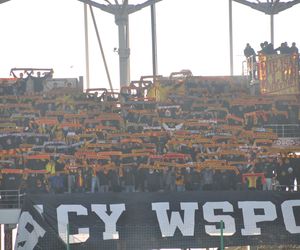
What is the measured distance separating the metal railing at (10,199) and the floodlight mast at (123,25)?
460 inches

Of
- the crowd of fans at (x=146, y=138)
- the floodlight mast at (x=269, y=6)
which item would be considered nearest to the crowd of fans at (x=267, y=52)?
the crowd of fans at (x=146, y=138)

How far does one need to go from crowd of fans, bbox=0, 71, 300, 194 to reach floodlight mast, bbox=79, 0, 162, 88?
5.23 m

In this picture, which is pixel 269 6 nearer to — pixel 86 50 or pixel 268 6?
pixel 268 6

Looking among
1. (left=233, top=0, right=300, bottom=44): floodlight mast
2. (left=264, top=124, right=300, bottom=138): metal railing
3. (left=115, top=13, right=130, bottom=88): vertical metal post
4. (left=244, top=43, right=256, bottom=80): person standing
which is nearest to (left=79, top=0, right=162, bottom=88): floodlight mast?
(left=115, top=13, right=130, bottom=88): vertical metal post

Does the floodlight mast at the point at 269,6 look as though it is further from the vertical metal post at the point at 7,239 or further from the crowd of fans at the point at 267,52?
the vertical metal post at the point at 7,239

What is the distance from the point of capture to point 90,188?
71.8ft

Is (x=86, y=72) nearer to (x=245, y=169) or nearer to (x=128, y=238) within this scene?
(x=245, y=169)

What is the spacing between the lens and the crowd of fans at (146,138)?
71.8 feet

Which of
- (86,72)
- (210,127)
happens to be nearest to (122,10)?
(86,72)

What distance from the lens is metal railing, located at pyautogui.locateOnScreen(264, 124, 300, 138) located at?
83.1ft

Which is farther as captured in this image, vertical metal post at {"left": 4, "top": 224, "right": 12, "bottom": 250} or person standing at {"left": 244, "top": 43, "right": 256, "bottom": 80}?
person standing at {"left": 244, "top": 43, "right": 256, "bottom": 80}

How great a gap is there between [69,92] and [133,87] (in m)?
1.78

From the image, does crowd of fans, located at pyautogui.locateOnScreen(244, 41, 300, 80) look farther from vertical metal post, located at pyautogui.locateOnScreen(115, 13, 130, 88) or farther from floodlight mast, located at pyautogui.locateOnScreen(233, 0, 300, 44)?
floodlight mast, located at pyautogui.locateOnScreen(233, 0, 300, 44)

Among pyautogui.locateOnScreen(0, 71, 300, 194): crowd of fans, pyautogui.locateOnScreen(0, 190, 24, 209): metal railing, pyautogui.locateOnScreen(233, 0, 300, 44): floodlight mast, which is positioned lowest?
pyautogui.locateOnScreen(0, 190, 24, 209): metal railing
